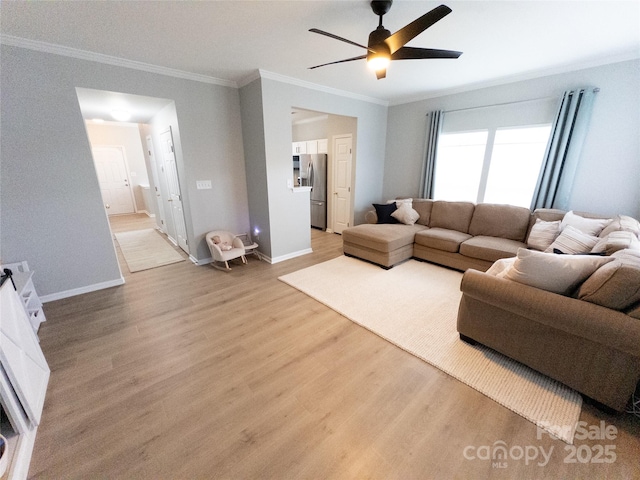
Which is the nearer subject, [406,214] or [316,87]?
[316,87]

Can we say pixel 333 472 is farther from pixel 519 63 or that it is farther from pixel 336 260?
pixel 519 63

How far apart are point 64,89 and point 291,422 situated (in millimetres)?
3847

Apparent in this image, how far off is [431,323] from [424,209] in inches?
98.3

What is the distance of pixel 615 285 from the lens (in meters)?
1.46

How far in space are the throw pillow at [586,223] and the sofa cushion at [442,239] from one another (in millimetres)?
1060

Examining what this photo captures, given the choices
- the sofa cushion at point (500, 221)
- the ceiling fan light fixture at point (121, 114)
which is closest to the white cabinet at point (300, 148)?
the ceiling fan light fixture at point (121, 114)

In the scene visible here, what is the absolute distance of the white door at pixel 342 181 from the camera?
5156mm

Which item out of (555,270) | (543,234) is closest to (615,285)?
(555,270)

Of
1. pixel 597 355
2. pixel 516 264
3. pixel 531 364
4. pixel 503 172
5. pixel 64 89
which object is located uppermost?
pixel 64 89

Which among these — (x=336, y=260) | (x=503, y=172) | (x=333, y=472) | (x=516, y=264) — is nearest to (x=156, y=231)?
(x=336, y=260)

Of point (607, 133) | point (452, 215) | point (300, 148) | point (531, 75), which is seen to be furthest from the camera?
point (300, 148)

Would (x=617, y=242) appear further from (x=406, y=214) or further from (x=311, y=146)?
(x=311, y=146)

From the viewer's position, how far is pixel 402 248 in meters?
3.87

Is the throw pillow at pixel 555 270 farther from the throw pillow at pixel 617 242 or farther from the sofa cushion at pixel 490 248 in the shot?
the sofa cushion at pixel 490 248
